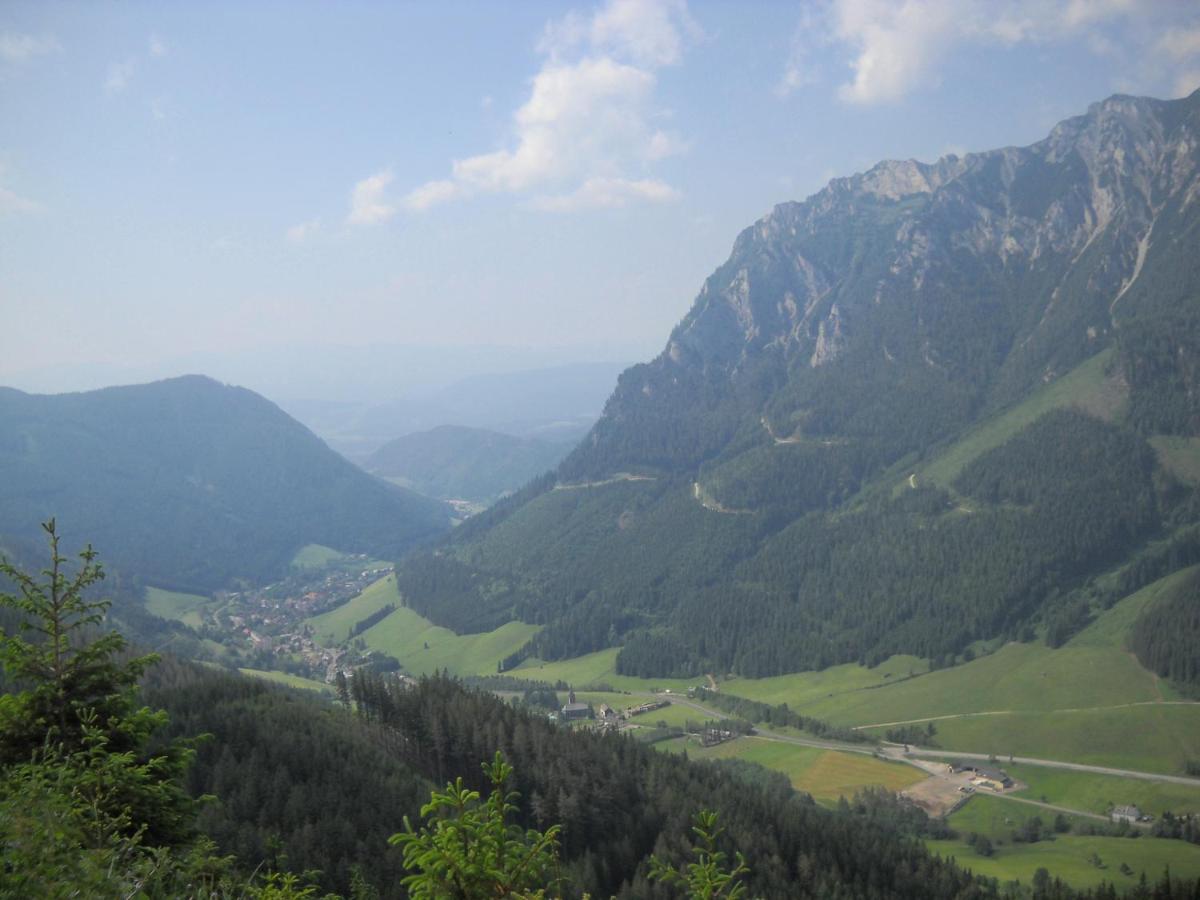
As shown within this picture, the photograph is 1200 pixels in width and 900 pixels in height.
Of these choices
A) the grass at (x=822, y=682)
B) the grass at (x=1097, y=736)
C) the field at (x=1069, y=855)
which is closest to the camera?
the field at (x=1069, y=855)

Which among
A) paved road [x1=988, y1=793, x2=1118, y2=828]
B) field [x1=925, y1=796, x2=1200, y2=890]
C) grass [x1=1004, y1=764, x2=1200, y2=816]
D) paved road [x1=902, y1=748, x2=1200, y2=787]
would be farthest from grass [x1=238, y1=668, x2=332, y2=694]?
grass [x1=1004, y1=764, x2=1200, y2=816]

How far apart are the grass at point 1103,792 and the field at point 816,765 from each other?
624 inches

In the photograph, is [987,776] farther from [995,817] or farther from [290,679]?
[290,679]

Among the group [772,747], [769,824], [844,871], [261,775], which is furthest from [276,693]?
[772,747]

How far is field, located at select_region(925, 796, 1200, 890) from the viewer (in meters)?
87.2

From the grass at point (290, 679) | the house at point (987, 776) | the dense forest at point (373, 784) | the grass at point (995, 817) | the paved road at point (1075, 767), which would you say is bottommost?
the grass at point (995, 817)

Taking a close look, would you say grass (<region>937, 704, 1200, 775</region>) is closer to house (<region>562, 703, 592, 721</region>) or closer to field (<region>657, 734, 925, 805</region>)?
field (<region>657, 734, 925, 805</region>)

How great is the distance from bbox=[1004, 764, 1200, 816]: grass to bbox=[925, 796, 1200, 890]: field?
7186 millimetres

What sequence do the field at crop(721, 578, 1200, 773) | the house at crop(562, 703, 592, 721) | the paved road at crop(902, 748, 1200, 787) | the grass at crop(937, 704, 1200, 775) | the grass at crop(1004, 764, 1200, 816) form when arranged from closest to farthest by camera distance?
the grass at crop(1004, 764, 1200, 816), the paved road at crop(902, 748, 1200, 787), the grass at crop(937, 704, 1200, 775), the field at crop(721, 578, 1200, 773), the house at crop(562, 703, 592, 721)

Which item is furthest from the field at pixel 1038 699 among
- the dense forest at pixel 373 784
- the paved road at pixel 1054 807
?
the dense forest at pixel 373 784

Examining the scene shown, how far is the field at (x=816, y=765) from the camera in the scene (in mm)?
116312

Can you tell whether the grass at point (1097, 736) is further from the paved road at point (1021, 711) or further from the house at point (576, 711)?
the house at point (576, 711)

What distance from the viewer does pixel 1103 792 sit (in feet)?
364

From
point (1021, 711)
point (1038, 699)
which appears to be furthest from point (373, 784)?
point (1038, 699)
